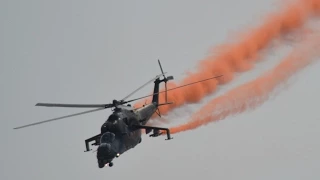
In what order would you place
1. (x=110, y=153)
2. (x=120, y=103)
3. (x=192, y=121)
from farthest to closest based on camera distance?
(x=192, y=121) < (x=120, y=103) < (x=110, y=153)

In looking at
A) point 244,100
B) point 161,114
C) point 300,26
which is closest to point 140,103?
point 161,114

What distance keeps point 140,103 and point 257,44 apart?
1207 centimetres

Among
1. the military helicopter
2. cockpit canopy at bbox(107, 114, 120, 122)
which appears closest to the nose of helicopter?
the military helicopter

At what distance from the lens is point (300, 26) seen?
68938 millimetres

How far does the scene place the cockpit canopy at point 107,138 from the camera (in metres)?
59.6

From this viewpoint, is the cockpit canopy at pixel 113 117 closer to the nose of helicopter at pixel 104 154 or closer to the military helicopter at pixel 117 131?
the military helicopter at pixel 117 131

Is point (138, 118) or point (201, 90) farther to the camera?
point (201, 90)

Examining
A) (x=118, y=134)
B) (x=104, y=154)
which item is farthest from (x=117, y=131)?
(x=104, y=154)

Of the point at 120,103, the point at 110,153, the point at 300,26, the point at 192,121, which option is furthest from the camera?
the point at 192,121

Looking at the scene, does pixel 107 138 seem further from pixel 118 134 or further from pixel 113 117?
pixel 113 117

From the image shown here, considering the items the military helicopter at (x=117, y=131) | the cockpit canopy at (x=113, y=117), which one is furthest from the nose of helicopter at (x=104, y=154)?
the cockpit canopy at (x=113, y=117)

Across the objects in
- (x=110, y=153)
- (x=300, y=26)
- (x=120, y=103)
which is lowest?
(x=110, y=153)

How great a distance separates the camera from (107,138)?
5981 cm

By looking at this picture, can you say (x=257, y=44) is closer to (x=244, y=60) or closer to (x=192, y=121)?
(x=244, y=60)
